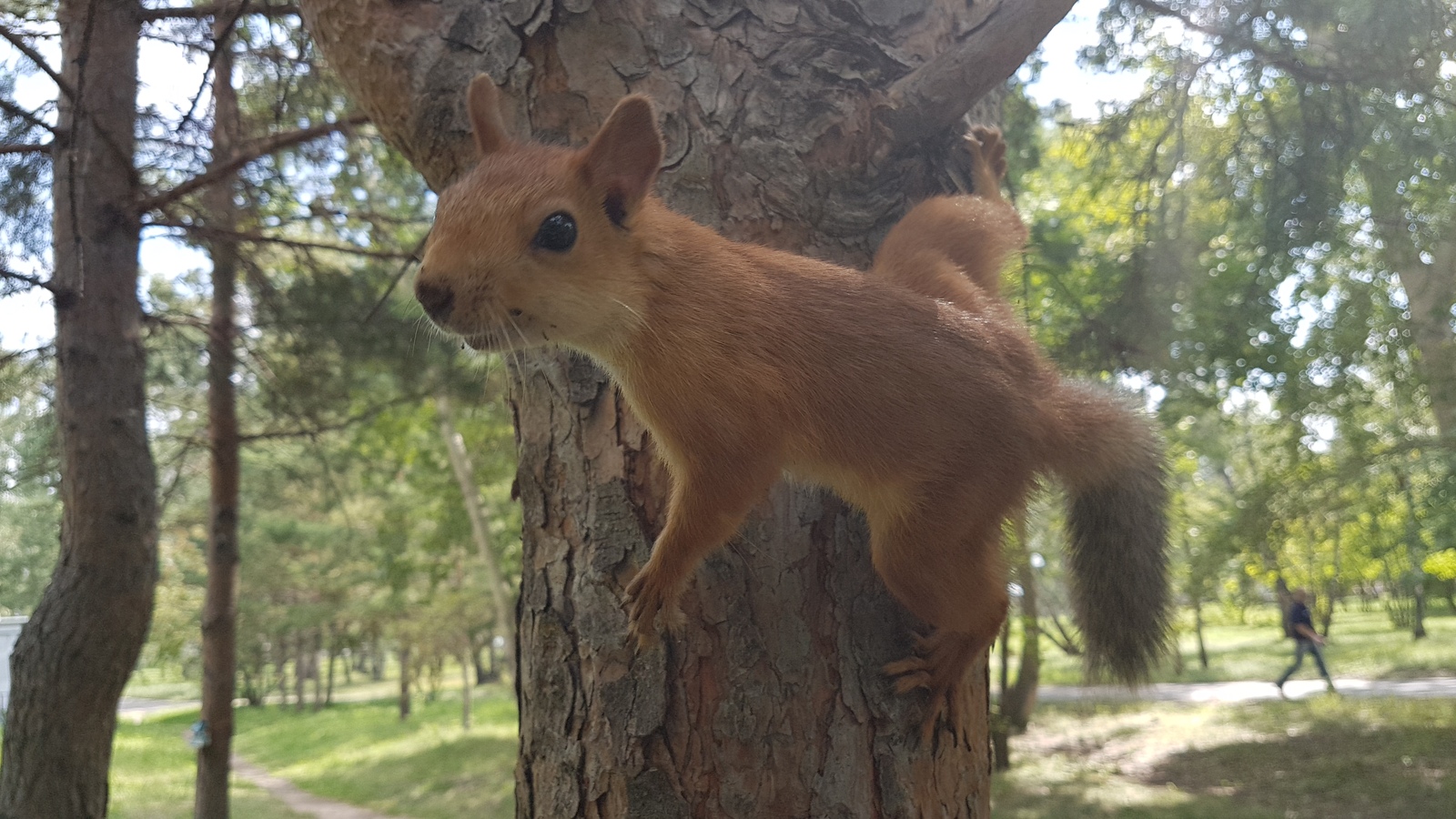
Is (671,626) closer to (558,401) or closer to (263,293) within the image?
(558,401)

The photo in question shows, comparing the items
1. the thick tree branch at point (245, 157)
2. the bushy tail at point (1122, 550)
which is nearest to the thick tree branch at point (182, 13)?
the thick tree branch at point (245, 157)

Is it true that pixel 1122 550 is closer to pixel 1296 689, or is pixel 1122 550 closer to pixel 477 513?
pixel 1296 689

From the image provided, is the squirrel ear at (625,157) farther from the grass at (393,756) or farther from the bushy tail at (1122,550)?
the grass at (393,756)

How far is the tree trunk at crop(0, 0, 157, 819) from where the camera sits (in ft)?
7.44

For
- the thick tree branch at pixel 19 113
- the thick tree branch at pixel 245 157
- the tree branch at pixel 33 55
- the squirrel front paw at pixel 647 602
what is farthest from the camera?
the thick tree branch at pixel 245 157

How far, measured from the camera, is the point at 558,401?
102cm

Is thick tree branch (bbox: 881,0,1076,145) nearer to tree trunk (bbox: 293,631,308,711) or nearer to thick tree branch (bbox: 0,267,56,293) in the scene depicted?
thick tree branch (bbox: 0,267,56,293)

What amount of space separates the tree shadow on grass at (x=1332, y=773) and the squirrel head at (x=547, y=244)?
403 cm

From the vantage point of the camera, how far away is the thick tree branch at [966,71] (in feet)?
3.06

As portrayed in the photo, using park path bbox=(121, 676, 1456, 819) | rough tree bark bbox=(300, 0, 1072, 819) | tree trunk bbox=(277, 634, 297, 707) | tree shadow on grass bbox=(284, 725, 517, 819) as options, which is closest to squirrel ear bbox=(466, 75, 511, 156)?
rough tree bark bbox=(300, 0, 1072, 819)

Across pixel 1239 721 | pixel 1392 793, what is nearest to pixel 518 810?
pixel 1392 793

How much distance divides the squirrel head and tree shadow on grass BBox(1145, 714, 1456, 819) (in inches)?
158

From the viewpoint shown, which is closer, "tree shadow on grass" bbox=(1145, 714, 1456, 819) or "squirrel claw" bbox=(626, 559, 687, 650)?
"squirrel claw" bbox=(626, 559, 687, 650)

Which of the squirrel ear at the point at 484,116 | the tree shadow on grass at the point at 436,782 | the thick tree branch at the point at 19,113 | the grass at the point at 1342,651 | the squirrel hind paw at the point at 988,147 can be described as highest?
the thick tree branch at the point at 19,113
